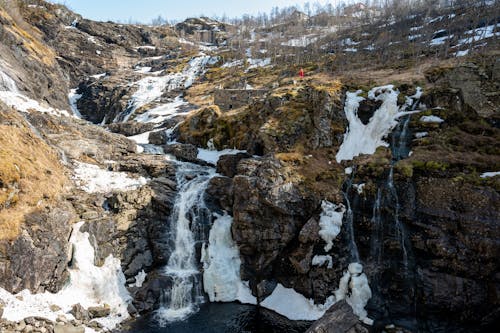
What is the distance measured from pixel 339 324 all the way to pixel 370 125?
836 inches

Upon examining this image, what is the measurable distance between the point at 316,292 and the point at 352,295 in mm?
2572

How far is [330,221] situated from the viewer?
25.3 metres

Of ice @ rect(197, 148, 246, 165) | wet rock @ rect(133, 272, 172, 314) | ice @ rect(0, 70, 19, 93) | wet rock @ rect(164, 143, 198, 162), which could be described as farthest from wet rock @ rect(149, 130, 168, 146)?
wet rock @ rect(133, 272, 172, 314)

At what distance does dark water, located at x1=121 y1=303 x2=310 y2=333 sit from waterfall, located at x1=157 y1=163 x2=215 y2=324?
0.84 meters

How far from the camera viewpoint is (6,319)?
17.9 meters

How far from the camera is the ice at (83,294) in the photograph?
19234 mm

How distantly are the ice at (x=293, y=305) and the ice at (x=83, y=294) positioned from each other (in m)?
10.9

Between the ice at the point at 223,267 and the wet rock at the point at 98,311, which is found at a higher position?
the ice at the point at 223,267

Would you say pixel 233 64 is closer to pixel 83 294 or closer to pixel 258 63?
pixel 258 63

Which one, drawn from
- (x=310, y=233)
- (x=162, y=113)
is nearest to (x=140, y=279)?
(x=310, y=233)

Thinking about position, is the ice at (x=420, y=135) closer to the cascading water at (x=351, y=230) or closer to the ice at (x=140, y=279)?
the cascading water at (x=351, y=230)

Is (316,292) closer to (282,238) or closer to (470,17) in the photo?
(282,238)

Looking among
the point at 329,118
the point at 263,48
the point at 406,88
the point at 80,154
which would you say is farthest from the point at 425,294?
the point at 263,48

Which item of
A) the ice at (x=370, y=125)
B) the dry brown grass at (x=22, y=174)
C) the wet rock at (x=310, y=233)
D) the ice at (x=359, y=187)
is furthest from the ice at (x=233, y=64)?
the wet rock at (x=310, y=233)
